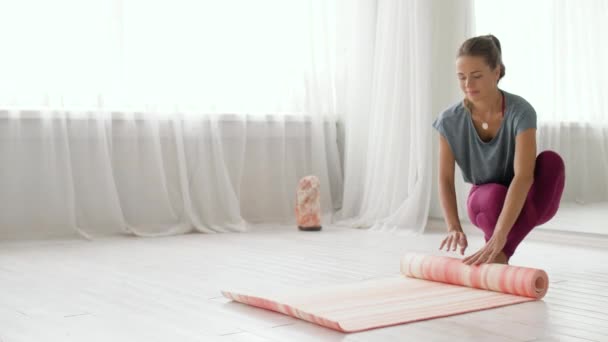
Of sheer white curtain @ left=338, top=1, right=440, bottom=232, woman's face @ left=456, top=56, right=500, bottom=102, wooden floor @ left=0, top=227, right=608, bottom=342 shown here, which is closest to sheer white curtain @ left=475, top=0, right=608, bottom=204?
wooden floor @ left=0, top=227, right=608, bottom=342

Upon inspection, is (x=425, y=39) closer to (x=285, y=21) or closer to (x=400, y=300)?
(x=285, y=21)

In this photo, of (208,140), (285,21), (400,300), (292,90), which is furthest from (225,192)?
(400,300)

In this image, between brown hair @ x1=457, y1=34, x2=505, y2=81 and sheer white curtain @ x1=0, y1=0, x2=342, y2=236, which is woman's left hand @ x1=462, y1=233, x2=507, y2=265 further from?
sheer white curtain @ x1=0, y1=0, x2=342, y2=236

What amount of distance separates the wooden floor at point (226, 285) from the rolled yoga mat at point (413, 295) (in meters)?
0.03

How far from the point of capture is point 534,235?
3.75m

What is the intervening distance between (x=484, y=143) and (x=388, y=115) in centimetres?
188

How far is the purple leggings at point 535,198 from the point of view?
2438 mm

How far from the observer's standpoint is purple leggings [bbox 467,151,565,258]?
2.44 metres

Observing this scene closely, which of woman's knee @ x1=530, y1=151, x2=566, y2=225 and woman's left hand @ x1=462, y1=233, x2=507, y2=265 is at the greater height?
woman's knee @ x1=530, y1=151, x2=566, y2=225

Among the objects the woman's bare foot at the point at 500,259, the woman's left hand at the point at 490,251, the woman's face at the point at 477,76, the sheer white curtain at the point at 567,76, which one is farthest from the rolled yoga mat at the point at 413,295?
the sheer white curtain at the point at 567,76

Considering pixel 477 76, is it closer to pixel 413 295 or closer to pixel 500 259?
pixel 500 259

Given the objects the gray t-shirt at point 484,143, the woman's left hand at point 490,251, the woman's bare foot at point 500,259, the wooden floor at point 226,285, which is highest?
the gray t-shirt at point 484,143

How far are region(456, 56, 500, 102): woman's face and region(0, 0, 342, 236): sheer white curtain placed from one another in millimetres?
2061

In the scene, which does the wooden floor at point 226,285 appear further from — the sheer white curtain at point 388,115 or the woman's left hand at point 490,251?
the sheer white curtain at point 388,115
